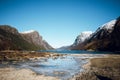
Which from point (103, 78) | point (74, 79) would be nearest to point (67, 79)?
point (74, 79)

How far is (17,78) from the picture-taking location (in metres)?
23.3

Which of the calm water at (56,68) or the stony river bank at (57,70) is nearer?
the stony river bank at (57,70)

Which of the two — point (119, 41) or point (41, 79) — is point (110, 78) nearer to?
point (41, 79)

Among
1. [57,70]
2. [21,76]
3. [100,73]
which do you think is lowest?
[100,73]

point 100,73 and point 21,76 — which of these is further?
point 100,73

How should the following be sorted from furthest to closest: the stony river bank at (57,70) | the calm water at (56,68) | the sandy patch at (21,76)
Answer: the calm water at (56,68), the stony river bank at (57,70), the sandy patch at (21,76)

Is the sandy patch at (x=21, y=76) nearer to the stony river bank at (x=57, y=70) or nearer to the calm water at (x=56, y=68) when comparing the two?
the stony river bank at (x=57, y=70)

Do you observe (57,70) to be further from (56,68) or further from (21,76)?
(21,76)

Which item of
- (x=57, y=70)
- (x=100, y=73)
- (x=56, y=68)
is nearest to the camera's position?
(x=100, y=73)

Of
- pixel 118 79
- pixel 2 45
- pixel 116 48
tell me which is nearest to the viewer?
pixel 118 79

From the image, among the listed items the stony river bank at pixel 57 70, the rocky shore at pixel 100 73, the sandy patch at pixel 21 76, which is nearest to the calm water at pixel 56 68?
the stony river bank at pixel 57 70

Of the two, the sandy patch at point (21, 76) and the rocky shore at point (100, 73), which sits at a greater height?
the sandy patch at point (21, 76)

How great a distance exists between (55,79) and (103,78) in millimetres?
7528

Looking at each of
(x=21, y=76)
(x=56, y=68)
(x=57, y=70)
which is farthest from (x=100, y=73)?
(x=21, y=76)
